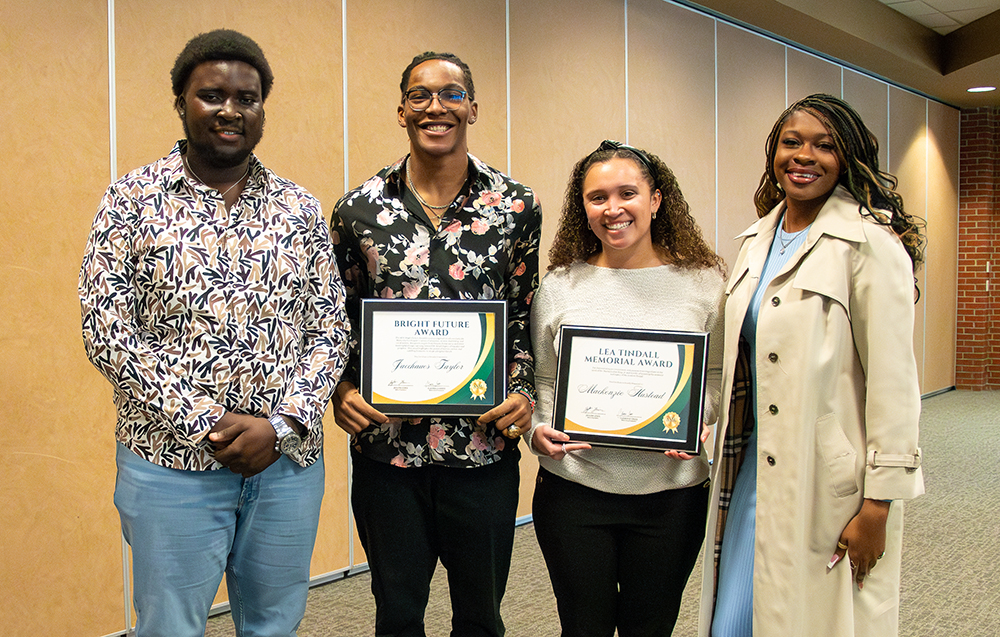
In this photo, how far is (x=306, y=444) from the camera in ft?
5.72

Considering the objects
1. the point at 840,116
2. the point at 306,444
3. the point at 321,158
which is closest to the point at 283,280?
the point at 306,444

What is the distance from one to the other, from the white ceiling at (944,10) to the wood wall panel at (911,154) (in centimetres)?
100

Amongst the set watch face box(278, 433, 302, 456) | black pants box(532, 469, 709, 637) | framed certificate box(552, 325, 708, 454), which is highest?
framed certificate box(552, 325, 708, 454)

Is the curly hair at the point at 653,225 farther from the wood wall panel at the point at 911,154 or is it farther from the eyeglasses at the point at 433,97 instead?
the wood wall panel at the point at 911,154

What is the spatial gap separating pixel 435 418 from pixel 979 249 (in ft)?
33.6

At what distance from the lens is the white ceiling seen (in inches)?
276

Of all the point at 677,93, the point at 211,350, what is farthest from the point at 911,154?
the point at 211,350

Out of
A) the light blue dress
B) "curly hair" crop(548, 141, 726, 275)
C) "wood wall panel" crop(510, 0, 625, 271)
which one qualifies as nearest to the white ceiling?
"wood wall panel" crop(510, 0, 625, 271)

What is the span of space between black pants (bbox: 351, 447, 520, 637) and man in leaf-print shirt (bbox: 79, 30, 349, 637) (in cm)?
23

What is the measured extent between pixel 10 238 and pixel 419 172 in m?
1.62

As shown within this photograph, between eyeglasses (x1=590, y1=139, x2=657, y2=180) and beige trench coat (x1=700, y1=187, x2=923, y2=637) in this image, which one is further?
eyeglasses (x1=590, y1=139, x2=657, y2=180)

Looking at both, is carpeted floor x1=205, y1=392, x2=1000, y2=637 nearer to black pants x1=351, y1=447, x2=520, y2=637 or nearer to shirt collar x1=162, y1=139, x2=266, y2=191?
black pants x1=351, y1=447, x2=520, y2=637

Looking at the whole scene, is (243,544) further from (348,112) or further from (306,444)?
(348,112)

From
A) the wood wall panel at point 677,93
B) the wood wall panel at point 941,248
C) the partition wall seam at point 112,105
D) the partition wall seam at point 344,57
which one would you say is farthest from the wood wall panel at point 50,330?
the wood wall panel at point 941,248
